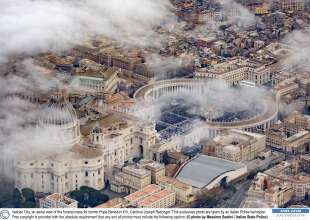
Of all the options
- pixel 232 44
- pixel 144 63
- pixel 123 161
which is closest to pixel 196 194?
pixel 123 161

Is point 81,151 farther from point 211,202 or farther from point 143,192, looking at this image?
point 211,202

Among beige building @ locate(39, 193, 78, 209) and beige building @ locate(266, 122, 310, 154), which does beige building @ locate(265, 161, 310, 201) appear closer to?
beige building @ locate(266, 122, 310, 154)

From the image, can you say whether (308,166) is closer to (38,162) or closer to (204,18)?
(38,162)

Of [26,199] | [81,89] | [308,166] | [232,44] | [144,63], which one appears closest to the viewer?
[26,199]

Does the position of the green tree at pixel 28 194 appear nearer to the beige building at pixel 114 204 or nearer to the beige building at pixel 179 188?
the beige building at pixel 114 204

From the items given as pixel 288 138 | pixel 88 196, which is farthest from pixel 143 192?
pixel 288 138

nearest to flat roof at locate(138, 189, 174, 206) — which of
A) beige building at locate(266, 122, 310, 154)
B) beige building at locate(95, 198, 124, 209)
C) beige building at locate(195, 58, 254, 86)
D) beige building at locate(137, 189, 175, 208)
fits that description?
beige building at locate(137, 189, 175, 208)

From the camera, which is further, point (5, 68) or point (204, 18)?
point (204, 18)
